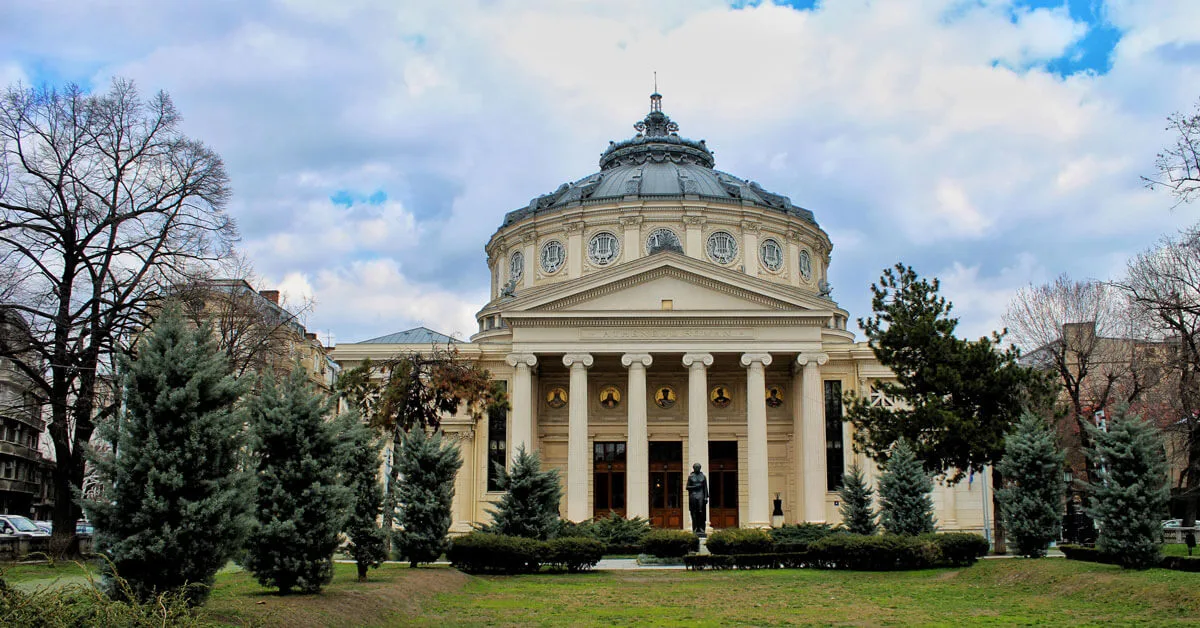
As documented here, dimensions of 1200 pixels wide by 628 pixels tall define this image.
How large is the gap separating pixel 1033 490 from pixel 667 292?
22.9 m

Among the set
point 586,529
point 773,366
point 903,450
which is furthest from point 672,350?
point 903,450

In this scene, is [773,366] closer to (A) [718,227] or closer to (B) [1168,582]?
(A) [718,227]

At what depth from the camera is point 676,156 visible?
65.7 m

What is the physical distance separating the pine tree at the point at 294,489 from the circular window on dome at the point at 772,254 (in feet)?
142

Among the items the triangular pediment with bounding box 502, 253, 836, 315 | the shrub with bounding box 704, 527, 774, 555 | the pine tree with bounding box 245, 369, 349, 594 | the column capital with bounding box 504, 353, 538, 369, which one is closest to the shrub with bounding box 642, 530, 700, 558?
the shrub with bounding box 704, 527, 774, 555

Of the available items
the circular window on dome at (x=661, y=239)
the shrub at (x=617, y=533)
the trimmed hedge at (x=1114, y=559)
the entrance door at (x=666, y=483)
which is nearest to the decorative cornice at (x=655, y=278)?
the circular window on dome at (x=661, y=239)

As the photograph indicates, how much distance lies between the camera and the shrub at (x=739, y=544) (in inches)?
1212

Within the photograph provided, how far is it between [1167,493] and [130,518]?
19680mm

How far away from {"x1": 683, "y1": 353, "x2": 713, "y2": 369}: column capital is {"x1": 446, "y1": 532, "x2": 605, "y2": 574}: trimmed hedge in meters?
18.9

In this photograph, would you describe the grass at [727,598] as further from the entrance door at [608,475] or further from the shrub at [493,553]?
the entrance door at [608,475]

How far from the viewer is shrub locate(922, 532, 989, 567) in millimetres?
27828

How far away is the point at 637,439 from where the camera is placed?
149ft

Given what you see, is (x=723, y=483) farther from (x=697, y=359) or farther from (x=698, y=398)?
(x=697, y=359)

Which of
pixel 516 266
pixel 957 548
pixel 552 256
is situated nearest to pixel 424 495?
pixel 957 548
